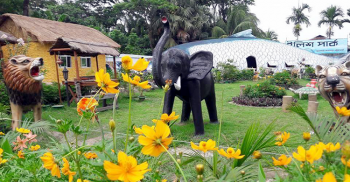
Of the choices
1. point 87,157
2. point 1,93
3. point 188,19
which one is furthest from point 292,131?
point 188,19

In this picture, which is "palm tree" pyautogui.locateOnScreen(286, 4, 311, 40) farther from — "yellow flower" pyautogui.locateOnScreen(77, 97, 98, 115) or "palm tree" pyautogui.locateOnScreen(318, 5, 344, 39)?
"yellow flower" pyautogui.locateOnScreen(77, 97, 98, 115)

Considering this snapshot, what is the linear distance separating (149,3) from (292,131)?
790 inches

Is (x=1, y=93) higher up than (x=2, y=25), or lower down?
lower down

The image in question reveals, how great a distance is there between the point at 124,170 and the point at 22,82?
398 cm

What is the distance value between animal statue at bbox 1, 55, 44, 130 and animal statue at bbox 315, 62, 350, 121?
4.00m

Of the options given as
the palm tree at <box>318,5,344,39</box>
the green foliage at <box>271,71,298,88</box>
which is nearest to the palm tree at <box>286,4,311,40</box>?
the palm tree at <box>318,5,344,39</box>

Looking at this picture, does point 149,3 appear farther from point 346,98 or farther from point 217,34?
point 346,98

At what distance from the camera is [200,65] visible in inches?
151

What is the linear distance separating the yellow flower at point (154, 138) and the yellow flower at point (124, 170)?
0.20ft

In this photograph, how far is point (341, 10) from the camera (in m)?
31.4

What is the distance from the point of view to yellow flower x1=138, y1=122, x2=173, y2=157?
28.0 inches

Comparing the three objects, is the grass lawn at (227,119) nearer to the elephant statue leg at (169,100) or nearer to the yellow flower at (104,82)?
the elephant statue leg at (169,100)

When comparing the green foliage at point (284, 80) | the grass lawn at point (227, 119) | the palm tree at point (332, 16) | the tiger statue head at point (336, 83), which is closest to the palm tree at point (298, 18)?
the palm tree at point (332, 16)

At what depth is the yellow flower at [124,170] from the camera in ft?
2.05
